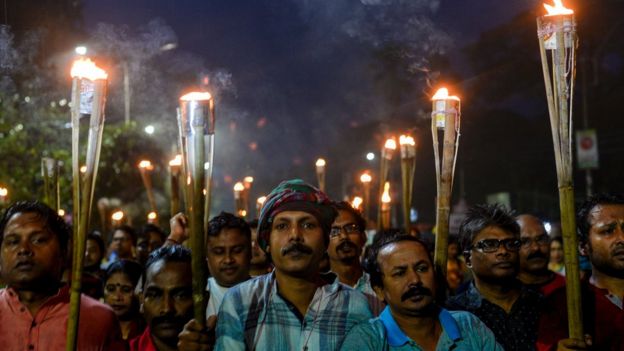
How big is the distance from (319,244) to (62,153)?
50.2 feet

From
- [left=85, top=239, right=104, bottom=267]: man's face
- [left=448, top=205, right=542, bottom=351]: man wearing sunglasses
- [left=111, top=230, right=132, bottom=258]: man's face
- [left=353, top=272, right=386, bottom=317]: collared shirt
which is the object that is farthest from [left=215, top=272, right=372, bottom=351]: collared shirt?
[left=111, top=230, right=132, bottom=258]: man's face

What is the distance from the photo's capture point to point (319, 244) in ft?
11.3

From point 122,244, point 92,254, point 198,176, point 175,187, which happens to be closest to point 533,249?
point 198,176

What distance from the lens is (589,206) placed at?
4.31m

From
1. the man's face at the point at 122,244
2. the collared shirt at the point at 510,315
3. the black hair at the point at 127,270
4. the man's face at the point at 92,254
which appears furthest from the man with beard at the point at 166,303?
the man's face at the point at 122,244

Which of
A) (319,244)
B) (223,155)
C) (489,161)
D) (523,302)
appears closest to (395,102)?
(523,302)

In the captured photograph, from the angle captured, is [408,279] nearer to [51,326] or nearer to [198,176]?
[198,176]

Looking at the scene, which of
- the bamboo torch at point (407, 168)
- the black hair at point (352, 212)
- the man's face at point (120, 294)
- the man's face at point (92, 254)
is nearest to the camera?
the man's face at point (120, 294)

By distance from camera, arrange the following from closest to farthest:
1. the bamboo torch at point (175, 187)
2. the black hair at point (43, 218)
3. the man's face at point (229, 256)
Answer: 1. the black hair at point (43, 218)
2. the man's face at point (229, 256)
3. the bamboo torch at point (175, 187)

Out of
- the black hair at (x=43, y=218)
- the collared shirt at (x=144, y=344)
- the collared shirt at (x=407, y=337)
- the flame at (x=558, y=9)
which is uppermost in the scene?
the flame at (x=558, y=9)

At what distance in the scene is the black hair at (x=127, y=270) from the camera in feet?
17.4

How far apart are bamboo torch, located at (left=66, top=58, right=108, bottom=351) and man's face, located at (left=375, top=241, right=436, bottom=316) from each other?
1494 millimetres

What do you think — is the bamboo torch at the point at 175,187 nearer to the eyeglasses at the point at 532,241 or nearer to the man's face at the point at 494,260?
the man's face at the point at 494,260

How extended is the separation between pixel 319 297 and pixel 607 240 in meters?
1.87
